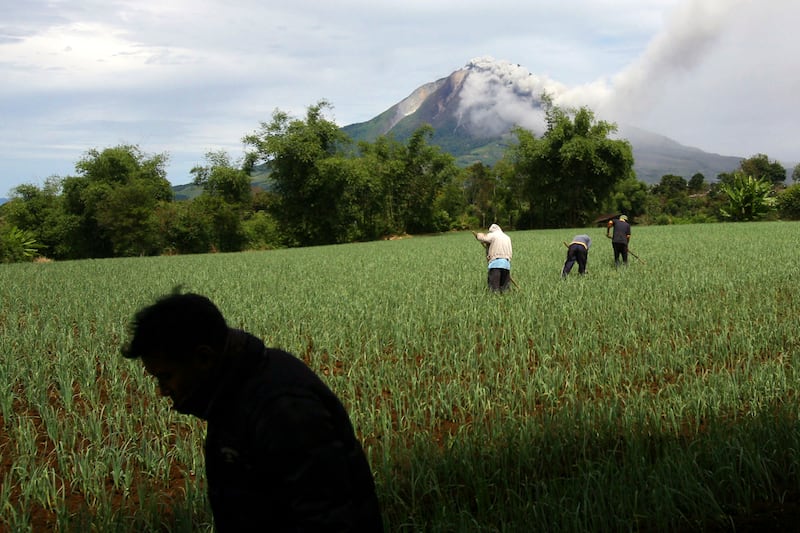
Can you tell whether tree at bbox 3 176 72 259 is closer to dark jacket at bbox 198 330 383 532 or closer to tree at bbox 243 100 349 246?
tree at bbox 243 100 349 246

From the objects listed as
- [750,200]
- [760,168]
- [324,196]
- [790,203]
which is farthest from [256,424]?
[760,168]

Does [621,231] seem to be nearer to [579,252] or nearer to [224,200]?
[579,252]

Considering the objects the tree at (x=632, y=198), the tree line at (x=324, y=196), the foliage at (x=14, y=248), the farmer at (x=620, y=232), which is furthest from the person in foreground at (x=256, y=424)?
the tree at (x=632, y=198)

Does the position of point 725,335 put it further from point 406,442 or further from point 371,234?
point 371,234

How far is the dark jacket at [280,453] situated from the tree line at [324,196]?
4332 cm

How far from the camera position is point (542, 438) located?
3781mm

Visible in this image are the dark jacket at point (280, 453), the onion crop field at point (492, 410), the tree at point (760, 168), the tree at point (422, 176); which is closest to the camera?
the dark jacket at point (280, 453)

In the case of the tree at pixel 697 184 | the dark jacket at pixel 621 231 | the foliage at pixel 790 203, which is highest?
the tree at pixel 697 184

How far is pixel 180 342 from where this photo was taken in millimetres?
1407

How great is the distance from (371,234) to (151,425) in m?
44.1

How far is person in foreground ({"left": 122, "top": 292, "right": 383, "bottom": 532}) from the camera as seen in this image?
51.6 inches

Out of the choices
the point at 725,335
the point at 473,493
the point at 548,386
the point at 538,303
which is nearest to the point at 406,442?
the point at 473,493

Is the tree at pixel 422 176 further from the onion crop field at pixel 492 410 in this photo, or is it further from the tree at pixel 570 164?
Answer: the onion crop field at pixel 492 410

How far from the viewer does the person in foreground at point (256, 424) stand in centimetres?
131
